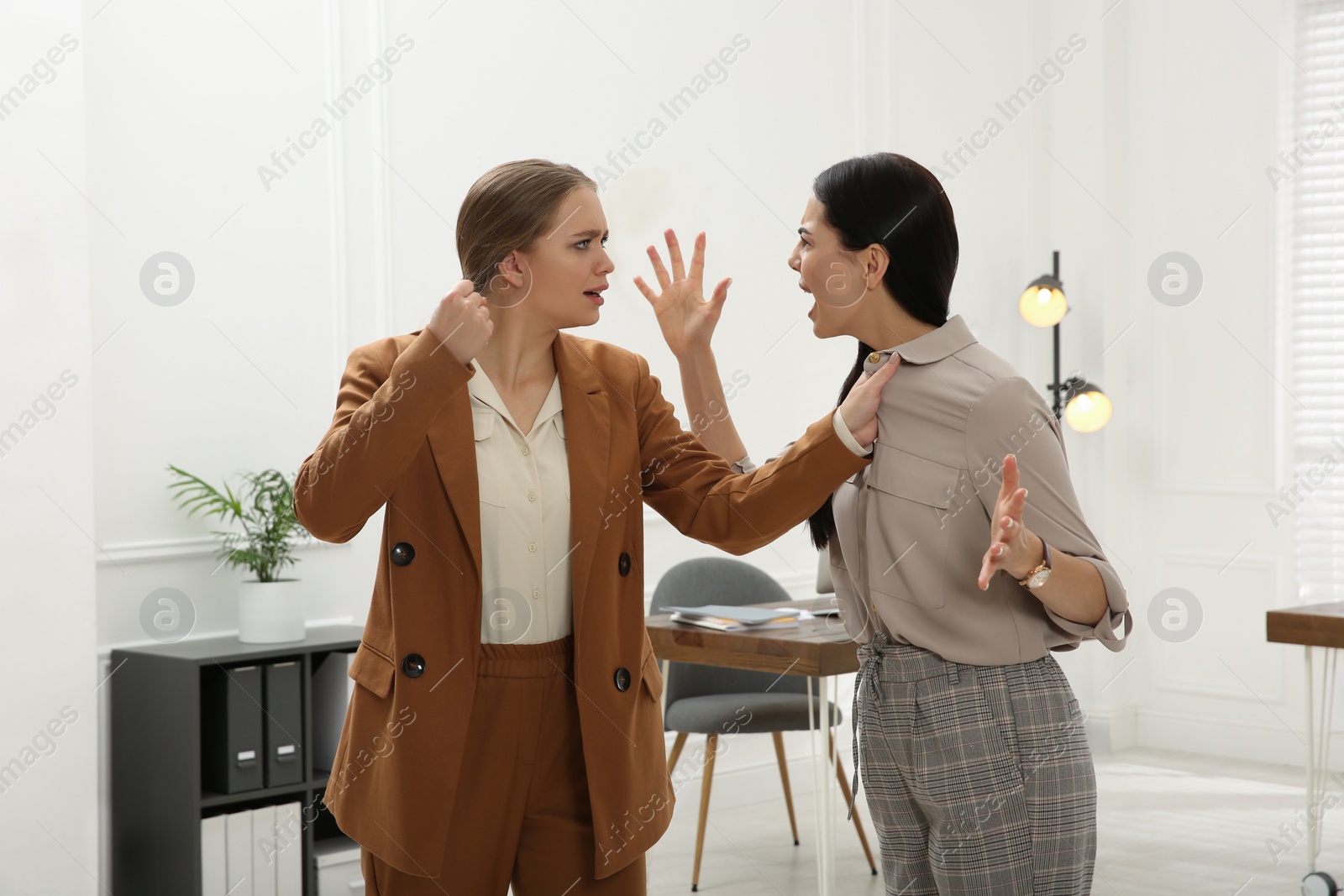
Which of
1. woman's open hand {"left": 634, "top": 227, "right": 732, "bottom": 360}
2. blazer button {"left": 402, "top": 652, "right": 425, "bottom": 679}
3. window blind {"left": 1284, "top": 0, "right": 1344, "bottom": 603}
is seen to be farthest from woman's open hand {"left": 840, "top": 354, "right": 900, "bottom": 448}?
window blind {"left": 1284, "top": 0, "right": 1344, "bottom": 603}

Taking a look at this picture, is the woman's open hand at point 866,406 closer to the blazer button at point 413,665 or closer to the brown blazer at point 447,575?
the brown blazer at point 447,575

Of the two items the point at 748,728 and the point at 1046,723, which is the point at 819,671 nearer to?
the point at 748,728

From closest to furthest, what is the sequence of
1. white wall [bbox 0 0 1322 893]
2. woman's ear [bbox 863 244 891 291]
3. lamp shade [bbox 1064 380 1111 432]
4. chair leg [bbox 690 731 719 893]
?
woman's ear [bbox 863 244 891 291]
white wall [bbox 0 0 1322 893]
chair leg [bbox 690 731 719 893]
lamp shade [bbox 1064 380 1111 432]

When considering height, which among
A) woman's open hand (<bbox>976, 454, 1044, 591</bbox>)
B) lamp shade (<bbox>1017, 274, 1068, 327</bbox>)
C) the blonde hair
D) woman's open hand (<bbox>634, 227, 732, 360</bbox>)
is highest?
lamp shade (<bbox>1017, 274, 1068, 327</bbox>)

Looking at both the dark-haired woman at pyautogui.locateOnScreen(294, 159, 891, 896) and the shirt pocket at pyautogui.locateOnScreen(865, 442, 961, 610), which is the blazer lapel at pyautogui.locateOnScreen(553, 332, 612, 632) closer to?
the dark-haired woman at pyautogui.locateOnScreen(294, 159, 891, 896)

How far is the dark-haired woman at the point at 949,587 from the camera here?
5.07 feet

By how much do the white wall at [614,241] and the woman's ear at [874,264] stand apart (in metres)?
2.36

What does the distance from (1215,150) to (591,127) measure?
2968mm

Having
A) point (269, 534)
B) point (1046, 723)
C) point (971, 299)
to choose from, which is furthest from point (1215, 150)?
point (1046, 723)

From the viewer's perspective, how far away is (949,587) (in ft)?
5.22

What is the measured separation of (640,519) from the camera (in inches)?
67.9

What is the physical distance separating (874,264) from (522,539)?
0.59 metres

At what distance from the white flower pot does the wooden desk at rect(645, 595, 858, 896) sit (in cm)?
103

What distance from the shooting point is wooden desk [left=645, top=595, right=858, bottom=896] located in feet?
10.4
